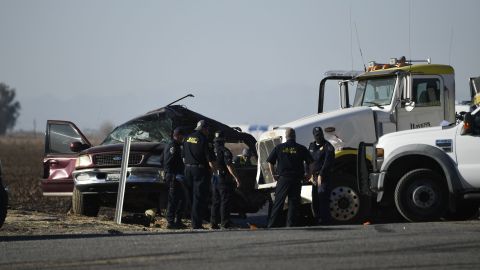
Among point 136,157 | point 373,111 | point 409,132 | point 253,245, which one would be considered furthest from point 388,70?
point 253,245

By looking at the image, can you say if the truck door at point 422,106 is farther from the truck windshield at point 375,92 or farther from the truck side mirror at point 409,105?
the truck windshield at point 375,92

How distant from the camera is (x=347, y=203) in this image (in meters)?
17.7

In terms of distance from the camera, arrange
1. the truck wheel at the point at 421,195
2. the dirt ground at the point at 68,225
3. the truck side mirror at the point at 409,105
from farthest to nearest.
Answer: the truck side mirror at the point at 409,105 → the truck wheel at the point at 421,195 → the dirt ground at the point at 68,225

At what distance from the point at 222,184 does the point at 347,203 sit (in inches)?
86.0

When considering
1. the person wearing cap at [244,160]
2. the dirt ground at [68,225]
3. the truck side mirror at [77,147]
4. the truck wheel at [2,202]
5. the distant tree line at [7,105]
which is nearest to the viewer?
the truck wheel at [2,202]

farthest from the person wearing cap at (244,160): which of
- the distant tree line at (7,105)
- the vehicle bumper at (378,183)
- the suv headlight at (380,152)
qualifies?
the distant tree line at (7,105)

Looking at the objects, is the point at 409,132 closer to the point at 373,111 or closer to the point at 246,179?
the point at 373,111

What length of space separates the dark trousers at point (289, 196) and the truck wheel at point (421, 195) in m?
1.61

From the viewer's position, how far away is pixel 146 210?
20.3 m

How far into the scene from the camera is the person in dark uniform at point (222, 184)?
1834cm

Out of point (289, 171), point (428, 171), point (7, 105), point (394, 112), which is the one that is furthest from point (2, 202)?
point (7, 105)

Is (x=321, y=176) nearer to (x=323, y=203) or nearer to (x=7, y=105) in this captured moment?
(x=323, y=203)

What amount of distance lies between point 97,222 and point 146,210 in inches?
83.4

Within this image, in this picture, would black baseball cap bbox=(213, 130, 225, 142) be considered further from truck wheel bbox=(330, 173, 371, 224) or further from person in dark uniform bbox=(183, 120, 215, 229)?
truck wheel bbox=(330, 173, 371, 224)
